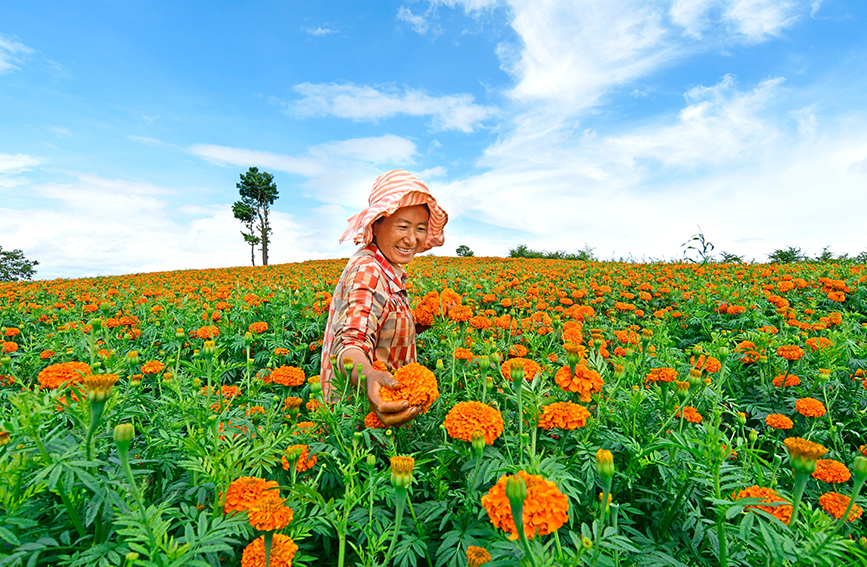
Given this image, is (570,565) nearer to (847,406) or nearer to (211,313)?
(847,406)

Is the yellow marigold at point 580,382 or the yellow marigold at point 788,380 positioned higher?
the yellow marigold at point 580,382

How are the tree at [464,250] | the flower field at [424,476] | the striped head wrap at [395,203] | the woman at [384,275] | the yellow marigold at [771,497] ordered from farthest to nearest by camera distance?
the tree at [464,250]
the striped head wrap at [395,203]
the woman at [384,275]
the yellow marigold at [771,497]
the flower field at [424,476]

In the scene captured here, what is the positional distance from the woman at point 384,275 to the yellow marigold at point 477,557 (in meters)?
1.00

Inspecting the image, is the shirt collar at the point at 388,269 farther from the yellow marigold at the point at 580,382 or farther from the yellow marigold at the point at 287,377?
the yellow marigold at the point at 580,382

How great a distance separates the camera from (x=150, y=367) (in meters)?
2.15

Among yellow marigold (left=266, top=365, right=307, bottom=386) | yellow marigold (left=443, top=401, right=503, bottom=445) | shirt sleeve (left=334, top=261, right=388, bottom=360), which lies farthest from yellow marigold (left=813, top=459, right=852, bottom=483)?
yellow marigold (left=266, top=365, right=307, bottom=386)

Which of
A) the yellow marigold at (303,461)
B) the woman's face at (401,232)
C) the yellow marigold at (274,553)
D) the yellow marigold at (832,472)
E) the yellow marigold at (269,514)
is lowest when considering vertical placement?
the yellow marigold at (832,472)

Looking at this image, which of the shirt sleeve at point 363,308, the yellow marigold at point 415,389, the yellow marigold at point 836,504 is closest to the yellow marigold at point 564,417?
the yellow marigold at point 415,389

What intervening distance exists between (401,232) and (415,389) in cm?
120

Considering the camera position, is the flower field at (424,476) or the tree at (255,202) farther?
the tree at (255,202)

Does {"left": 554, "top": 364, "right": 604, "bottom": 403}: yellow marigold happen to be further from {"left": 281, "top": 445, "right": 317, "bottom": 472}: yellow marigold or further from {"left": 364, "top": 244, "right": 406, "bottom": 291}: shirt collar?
{"left": 364, "top": 244, "right": 406, "bottom": 291}: shirt collar

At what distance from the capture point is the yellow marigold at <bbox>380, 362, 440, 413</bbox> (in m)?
1.30

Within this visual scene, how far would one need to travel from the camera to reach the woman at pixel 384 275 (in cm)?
201

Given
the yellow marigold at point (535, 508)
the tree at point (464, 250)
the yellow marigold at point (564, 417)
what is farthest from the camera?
the tree at point (464, 250)
